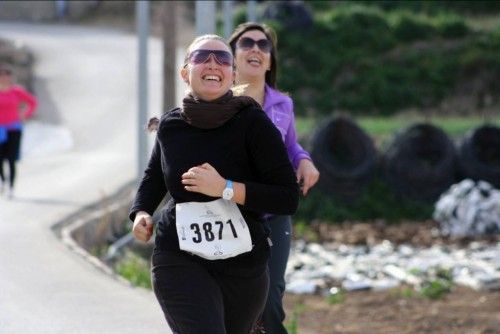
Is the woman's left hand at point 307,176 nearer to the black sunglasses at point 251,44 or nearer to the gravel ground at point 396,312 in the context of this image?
the black sunglasses at point 251,44

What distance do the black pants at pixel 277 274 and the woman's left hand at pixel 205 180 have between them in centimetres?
146

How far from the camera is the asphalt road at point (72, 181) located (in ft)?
31.8

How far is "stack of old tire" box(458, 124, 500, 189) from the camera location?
23703 millimetres

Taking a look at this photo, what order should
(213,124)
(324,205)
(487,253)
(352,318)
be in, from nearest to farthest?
(213,124)
(352,318)
(487,253)
(324,205)

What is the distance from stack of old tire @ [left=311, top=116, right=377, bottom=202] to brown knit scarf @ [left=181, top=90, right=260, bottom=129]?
17638mm

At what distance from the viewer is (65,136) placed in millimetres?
28906

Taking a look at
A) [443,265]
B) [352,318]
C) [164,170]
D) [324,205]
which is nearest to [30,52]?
[324,205]

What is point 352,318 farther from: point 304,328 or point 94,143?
point 94,143

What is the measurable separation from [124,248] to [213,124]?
929 centimetres

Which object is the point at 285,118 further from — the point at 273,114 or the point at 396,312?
the point at 396,312

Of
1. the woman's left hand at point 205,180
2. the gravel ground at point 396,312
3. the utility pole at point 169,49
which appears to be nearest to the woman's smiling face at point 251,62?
the woman's left hand at point 205,180

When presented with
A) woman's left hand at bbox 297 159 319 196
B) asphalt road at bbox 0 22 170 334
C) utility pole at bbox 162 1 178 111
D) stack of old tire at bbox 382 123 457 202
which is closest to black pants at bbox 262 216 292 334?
woman's left hand at bbox 297 159 319 196

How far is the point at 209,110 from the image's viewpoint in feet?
19.3

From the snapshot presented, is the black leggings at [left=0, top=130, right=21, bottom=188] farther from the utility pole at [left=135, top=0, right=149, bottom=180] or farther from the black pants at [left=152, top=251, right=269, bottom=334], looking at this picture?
the black pants at [left=152, top=251, right=269, bottom=334]
